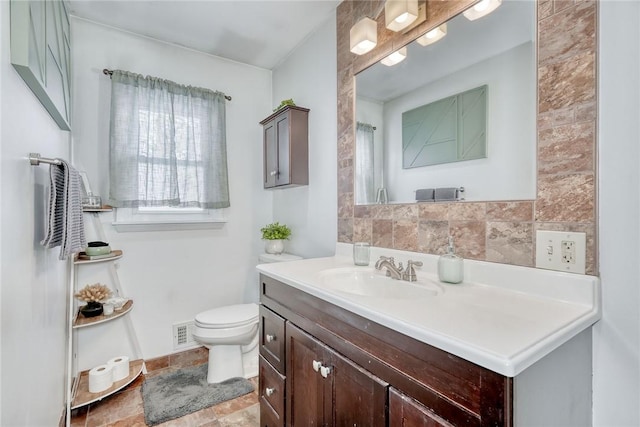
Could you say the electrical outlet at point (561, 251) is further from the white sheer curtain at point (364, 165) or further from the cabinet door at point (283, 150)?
the cabinet door at point (283, 150)

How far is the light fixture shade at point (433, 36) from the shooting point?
130 centimetres

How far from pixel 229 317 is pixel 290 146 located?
125 cm

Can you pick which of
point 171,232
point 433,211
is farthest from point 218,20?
point 433,211

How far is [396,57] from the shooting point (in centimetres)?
152

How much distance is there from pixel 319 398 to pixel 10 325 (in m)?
0.98

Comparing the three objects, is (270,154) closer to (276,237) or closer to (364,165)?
(276,237)

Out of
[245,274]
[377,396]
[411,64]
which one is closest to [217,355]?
[245,274]

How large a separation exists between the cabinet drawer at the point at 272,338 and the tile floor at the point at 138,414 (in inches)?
22.3

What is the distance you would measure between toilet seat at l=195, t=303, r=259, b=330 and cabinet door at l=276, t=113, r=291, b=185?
3.13 ft

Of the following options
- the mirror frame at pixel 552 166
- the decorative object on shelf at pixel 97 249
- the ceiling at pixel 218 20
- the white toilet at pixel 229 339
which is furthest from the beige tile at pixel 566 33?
the decorative object on shelf at pixel 97 249

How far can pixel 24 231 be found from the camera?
103 cm

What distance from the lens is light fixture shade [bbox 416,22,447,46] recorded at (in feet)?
4.27

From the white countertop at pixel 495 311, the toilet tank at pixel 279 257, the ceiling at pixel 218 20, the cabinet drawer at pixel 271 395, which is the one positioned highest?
the ceiling at pixel 218 20

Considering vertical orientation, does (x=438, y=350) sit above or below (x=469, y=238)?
below
